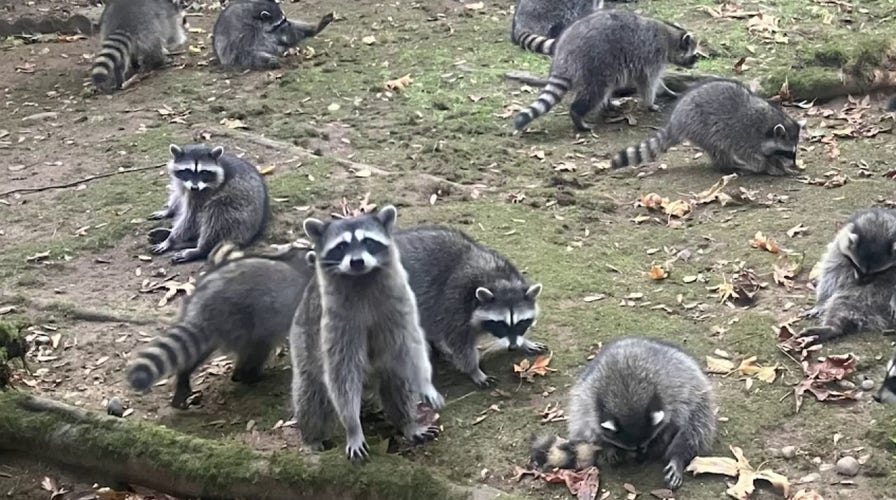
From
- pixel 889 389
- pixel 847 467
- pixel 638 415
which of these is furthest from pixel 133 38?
pixel 847 467

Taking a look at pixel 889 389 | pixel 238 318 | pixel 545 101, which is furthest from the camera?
pixel 545 101

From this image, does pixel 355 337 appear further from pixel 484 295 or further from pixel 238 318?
pixel 484 295

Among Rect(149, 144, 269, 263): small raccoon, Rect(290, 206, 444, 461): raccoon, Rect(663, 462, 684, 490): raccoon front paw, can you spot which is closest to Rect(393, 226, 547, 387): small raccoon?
Rect(290, 206, 444, 461): raccoon

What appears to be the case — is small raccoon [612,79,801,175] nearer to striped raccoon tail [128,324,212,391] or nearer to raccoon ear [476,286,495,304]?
raccoon ear [476,286,495,304]

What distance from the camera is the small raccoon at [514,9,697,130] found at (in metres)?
8.65

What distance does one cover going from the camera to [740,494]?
3754 mm

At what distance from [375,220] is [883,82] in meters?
5.82

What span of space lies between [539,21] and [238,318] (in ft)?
22.9

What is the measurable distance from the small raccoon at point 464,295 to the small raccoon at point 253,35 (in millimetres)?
5659

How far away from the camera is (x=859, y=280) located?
5.05 metres

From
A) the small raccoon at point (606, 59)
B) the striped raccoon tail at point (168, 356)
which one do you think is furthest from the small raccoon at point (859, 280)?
the small raccoon at point (606, 59)

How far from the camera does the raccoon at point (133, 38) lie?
32.9 ft

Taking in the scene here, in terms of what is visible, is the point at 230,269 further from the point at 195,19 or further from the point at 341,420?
the point at 195,19

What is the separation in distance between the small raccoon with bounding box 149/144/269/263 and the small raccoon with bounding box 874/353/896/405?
380cm
